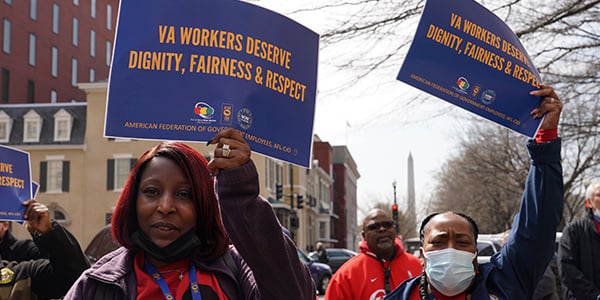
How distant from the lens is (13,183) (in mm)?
4754

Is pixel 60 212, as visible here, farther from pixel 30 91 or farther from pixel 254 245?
pixel 254 245

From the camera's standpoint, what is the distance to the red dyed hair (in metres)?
2.48

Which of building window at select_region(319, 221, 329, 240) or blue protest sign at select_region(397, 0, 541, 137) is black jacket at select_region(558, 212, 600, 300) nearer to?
blue protest sign at select_region(397, 0, 541, 137)

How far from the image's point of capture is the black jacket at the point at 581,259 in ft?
18.0

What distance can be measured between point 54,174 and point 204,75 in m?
37.9

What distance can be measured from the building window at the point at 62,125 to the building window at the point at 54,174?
1194mm

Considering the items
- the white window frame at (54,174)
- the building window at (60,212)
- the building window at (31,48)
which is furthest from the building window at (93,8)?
the building window at (60,212)

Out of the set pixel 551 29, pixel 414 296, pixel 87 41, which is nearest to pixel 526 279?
pixel 414 296

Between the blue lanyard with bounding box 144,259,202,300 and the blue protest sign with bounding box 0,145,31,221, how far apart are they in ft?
7.73

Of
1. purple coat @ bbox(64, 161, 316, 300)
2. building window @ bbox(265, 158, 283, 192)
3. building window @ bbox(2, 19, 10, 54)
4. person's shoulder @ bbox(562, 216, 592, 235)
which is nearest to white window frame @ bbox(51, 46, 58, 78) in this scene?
building window @ bbox(2, 19, 10, 54)

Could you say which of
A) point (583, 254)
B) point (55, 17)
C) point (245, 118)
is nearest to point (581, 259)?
point (583, 254)

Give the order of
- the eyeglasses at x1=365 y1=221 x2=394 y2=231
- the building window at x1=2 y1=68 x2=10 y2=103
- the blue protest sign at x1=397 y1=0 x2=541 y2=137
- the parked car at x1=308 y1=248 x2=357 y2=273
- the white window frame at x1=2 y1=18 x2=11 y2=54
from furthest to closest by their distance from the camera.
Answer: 1. the building window at x1=2 y1=68 x2=10 y2=103
2. the white window frame at x1=2 y1=18 x2=11 y2=54
3. the parked car at x1=308 y1=248 x2=357 y2=273
4. the eyeglasses at x1=365 y1=221 x2=394 y2=231
5. the blue protest sign at x1=397 y1=0 x2=541 y2=137

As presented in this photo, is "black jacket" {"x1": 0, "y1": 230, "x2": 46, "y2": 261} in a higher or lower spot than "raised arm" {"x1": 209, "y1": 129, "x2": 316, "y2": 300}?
lower

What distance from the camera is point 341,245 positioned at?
85375 millimetres
